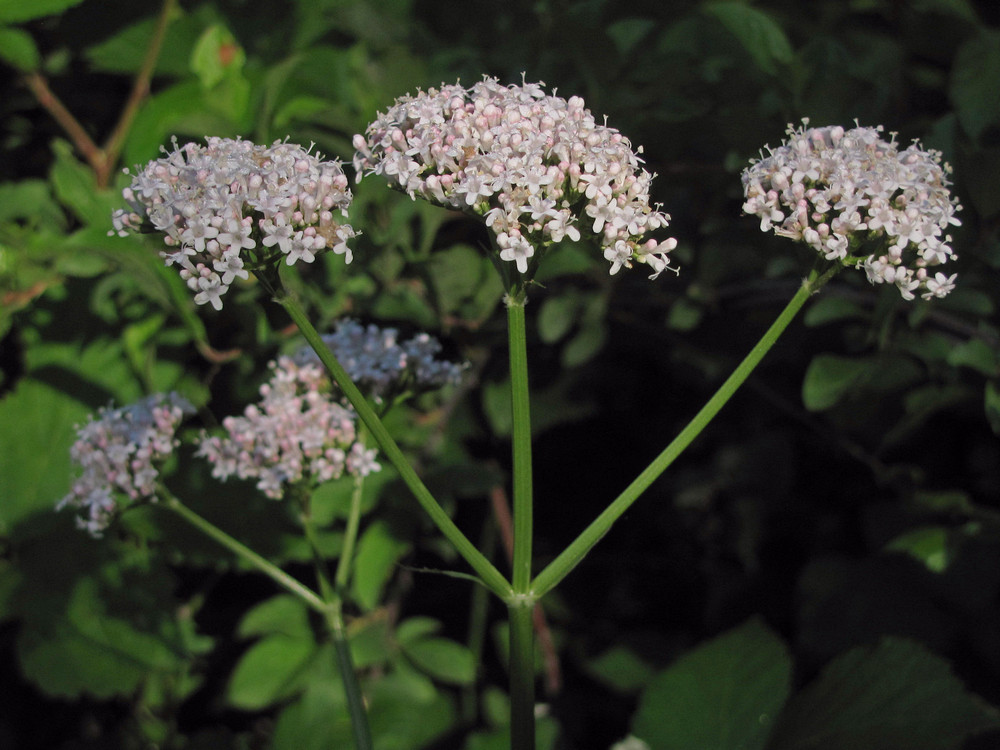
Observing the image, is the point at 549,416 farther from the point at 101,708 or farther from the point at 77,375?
the point at 101,708

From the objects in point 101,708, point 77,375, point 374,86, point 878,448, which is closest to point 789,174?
point 878,448

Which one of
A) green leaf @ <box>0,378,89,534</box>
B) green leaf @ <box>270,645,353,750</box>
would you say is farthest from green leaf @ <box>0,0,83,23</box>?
green leaf @ <box>270,645,353,750</box>

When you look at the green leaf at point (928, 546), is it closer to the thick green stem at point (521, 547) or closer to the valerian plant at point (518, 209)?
the valerian plant at point (518, 209)

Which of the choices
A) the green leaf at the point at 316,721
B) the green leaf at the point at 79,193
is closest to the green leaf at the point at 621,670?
the green leaf at the point at 316,721

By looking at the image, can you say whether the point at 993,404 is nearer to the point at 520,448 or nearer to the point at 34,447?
the point at 520,448

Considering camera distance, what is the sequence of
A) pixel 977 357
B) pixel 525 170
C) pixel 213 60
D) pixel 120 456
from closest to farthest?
pixel 525 170
pixel 120 456
pixel 977 357
pixel 213 60

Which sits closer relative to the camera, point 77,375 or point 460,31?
point 77,375

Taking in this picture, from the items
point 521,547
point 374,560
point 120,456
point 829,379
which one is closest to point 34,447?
point 120,456
